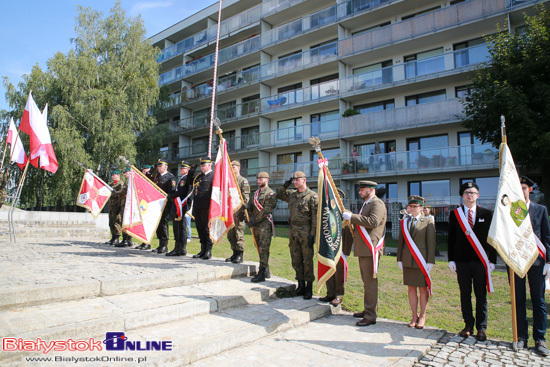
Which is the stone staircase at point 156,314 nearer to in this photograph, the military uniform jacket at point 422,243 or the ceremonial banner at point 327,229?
the ceremonial banner at point 327,229

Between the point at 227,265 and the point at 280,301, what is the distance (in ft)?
5.06

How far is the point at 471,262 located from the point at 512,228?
70 cm

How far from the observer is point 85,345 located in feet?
12.2

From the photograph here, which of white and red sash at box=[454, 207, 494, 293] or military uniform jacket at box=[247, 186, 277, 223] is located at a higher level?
military uniform jacket at box=[247, 186, 277, 223]

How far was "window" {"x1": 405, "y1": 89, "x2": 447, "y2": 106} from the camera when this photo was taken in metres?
21.7

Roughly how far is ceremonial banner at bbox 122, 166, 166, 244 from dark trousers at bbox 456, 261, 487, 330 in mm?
6297

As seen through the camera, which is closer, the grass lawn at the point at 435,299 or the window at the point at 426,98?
the grass lawn at the point at 435,299

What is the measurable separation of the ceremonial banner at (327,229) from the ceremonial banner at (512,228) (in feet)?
6.75

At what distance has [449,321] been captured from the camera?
18.6 feet

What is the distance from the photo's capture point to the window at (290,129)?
84.8ft

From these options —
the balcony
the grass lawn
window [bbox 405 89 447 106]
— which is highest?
the balcony

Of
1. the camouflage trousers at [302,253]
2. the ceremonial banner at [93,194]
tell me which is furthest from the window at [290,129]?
the camouflage trousers at [302,253]

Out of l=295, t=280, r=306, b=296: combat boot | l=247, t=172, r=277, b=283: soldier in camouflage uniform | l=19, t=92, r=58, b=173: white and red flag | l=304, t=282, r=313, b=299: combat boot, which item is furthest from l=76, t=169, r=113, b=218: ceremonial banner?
l=304, t=282, r=313, b=299: combat boot

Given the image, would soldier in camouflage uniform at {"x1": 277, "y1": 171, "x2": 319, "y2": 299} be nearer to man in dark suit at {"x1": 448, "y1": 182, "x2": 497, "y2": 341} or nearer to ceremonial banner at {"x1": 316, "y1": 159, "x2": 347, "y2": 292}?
ceremonial banner at {"x1": 316, "y1": 159, "x2": 347, "y2": 292}
